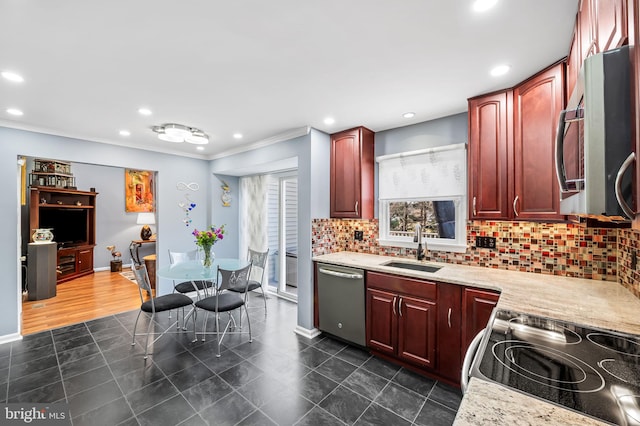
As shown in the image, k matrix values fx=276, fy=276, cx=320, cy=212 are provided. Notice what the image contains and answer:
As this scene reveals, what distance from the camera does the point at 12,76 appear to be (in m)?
2.04

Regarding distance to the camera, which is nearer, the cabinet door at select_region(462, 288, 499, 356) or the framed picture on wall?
the cabinet door at select_region(462, 288, 499, 356)

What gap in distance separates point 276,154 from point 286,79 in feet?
5.32

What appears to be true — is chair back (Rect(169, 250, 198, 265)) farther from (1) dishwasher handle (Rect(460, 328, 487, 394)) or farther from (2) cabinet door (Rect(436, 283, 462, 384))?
(1) dishwasher handle (Rect(460, 328, 487, 394))

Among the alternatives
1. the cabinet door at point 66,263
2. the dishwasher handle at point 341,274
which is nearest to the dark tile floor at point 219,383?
the dishwasher handle at point 341,274

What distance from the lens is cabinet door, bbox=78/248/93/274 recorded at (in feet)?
20.0

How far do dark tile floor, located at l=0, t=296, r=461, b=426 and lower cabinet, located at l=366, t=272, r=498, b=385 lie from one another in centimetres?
15

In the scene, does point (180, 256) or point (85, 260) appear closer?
point (180, 256)

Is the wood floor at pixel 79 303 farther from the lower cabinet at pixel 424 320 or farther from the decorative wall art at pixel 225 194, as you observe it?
the lower cabinet at pixel 424 320

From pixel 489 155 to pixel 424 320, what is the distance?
4.92 feet

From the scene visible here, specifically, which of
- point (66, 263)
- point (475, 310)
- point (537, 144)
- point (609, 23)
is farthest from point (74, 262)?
point (609, 23)

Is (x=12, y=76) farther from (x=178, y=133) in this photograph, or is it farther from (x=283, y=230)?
(x=283, y=230)

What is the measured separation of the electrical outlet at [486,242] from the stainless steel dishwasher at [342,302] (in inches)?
45.9

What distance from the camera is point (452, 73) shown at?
2.01m

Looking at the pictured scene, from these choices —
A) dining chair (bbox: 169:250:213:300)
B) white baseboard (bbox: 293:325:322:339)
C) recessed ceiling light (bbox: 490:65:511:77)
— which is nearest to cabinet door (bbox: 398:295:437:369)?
white baseboard (bbox: 293:325:322:339)
